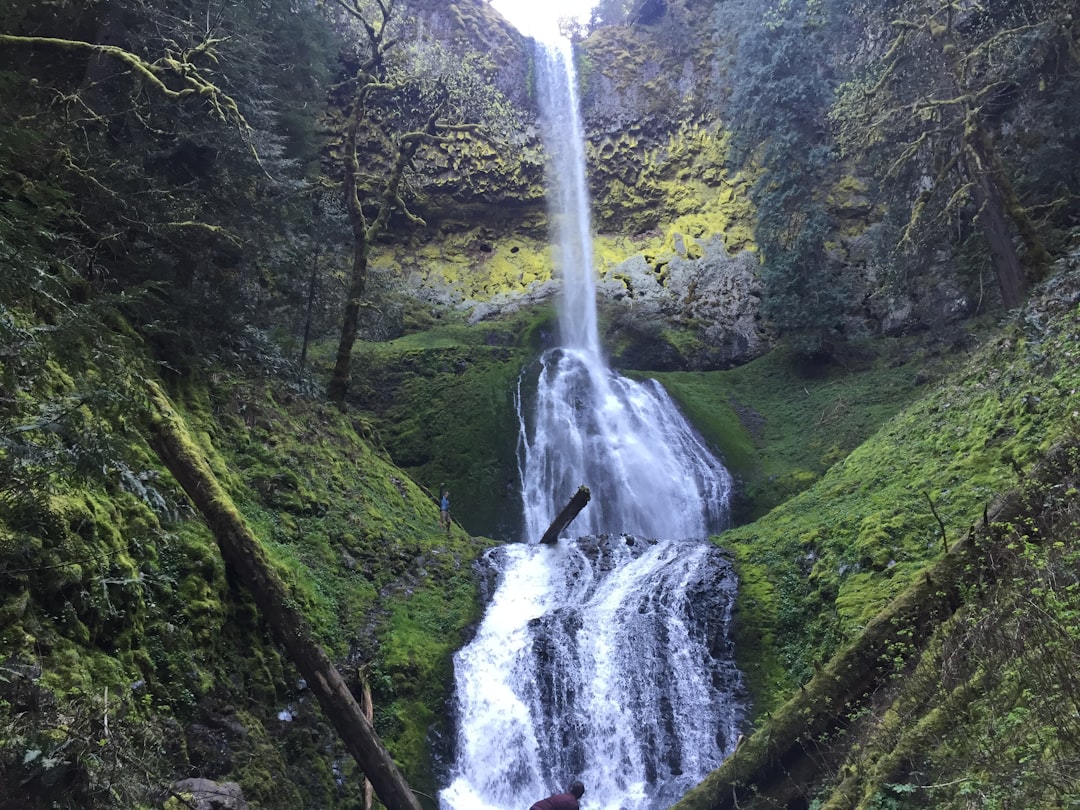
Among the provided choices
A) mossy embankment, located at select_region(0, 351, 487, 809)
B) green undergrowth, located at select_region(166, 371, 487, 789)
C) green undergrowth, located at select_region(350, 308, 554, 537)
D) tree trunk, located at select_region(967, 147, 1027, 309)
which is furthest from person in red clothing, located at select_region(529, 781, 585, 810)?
tree trunk, located at select_region(967, 147, 1027, 309)

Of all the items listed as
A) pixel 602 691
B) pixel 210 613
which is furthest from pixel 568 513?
pixel 210 613

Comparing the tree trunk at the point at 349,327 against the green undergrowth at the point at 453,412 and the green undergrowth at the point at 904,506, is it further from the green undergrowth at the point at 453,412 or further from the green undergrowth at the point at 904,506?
the green undergrowth at the point at 904,506

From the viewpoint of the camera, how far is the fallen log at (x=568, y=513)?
41.8 feet

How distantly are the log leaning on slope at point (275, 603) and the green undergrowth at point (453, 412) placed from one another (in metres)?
8.69

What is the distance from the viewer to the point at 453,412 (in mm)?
19391

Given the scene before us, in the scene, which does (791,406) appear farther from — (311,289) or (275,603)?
(275,603)

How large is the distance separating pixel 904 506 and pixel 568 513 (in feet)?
19.2

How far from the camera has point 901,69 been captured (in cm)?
1605

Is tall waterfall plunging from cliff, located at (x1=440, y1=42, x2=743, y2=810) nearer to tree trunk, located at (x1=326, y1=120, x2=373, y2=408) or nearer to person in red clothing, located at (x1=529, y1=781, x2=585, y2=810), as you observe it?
person in red clothing, located at (x1=529, y1=781, x2=585, y2=810)

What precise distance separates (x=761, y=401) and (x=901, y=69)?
400 inches

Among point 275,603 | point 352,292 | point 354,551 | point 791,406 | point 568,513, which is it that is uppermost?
point 352,292

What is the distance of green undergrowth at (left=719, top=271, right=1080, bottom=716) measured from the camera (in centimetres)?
819

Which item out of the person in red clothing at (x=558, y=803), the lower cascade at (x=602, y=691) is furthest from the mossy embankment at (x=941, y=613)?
the person in red clothing at (x=558, y=803)

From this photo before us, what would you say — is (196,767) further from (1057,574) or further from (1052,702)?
(1057,574)
